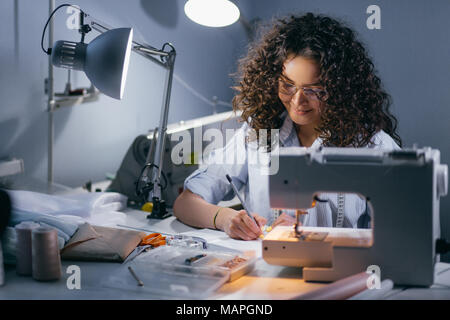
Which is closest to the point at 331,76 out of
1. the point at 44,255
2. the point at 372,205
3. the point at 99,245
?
the point at 372,205

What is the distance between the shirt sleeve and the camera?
1771mm

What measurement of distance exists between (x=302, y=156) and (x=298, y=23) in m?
0.71

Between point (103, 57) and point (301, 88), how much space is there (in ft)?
1.97

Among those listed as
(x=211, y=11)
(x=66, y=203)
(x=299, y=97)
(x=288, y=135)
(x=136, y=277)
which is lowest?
(x=136, y=277)

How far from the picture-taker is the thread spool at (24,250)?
1184mm

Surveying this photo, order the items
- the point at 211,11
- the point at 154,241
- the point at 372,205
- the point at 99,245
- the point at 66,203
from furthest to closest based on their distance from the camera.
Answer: the point at 211,11 < the point at 66,203 < the point at 154,241 < the point at 99,245 < the point at 372,205

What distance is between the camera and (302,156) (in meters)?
1.16

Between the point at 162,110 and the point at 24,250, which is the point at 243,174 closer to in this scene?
the point at 162,110

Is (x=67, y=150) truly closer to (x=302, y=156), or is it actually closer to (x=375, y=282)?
(x=302, y=156)

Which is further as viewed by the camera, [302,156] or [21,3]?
[21,3]

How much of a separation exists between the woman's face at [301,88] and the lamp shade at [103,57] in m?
0.52

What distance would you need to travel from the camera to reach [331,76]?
161cm

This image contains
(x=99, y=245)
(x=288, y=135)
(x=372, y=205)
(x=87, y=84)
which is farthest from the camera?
(x=87, y=84)
